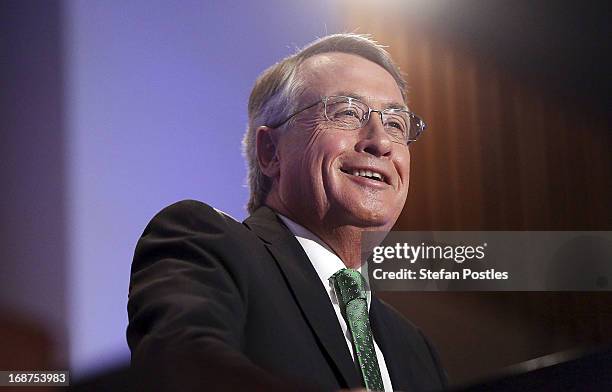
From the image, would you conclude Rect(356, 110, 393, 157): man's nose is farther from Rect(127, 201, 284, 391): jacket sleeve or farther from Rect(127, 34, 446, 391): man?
Rect(127, 201, 284, 391): jacket sleeve

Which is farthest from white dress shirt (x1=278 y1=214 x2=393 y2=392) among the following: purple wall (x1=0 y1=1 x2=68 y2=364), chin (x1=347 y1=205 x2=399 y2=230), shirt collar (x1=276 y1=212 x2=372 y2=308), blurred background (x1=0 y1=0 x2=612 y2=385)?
purple wall (x1=0 y1=1 x2=68 y2=364)

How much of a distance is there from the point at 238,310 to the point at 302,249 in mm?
Result: 306

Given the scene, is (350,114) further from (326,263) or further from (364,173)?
(326,263)

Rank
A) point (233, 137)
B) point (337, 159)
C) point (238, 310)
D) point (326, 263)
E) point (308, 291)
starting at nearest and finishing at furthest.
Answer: point (238, 310) → point (308, 291) → point (326, 263) → point (337, 159) → point (233, 137)

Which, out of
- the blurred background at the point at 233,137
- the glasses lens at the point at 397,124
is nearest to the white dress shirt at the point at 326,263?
the blurred background at the point at 233,137

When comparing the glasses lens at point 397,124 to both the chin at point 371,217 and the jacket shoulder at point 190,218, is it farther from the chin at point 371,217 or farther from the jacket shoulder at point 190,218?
the jacket shoulder at point 190,218

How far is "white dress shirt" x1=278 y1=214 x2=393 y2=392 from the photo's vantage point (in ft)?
6.20

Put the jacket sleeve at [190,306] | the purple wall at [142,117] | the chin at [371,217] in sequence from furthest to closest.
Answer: the purple wall at [142,117] < the chin at [371,217] < the jacket sleeve at [190,306]

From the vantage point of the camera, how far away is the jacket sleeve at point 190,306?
126cm

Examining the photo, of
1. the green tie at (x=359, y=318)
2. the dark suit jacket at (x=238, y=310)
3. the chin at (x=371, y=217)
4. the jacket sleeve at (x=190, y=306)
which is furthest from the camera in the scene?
the chin at (x=371, y=217)

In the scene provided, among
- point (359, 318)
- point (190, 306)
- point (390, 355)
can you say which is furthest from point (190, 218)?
point (390, 355)

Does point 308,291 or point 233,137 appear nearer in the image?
point 308,291

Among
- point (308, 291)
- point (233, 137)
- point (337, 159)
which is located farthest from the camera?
point (233, 137)

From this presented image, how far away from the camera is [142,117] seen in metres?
2.26
